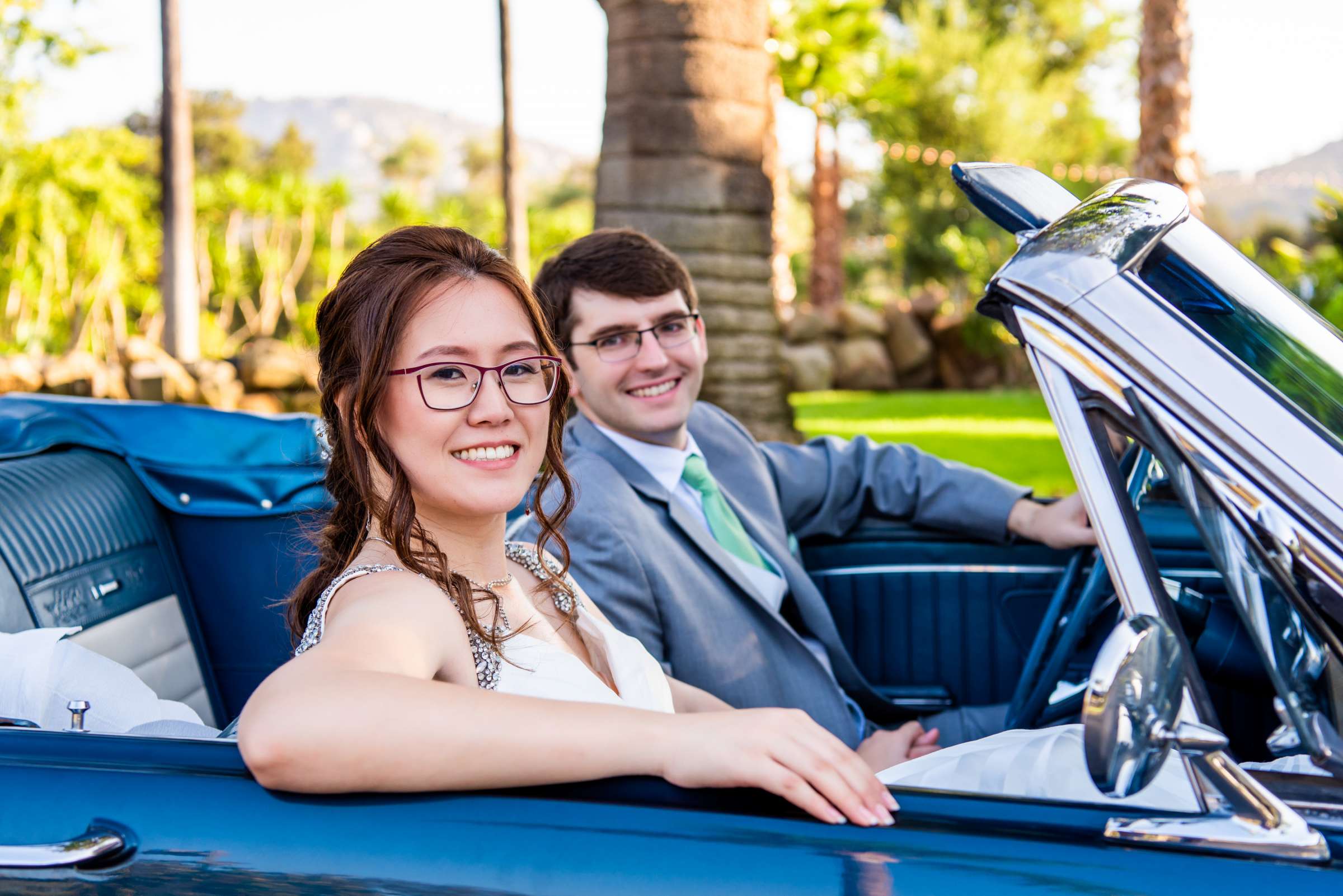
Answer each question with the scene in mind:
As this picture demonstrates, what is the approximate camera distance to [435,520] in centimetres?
163

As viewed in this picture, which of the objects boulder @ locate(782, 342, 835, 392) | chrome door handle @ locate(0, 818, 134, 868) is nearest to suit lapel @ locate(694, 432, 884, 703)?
chrome door handle @ locate(0, 818, 134, 868)

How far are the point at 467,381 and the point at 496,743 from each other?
0.55m

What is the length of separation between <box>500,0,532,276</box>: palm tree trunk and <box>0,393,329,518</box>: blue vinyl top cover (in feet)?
32.9

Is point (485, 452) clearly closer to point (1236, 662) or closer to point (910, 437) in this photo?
point (1236, 662)

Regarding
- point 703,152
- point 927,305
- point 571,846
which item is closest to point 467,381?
point 571,846

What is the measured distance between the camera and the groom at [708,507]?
2322 millimetres

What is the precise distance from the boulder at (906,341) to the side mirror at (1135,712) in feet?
58.2

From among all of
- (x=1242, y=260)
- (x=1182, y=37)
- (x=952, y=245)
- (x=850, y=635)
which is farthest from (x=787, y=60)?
(x=1242, y=260)

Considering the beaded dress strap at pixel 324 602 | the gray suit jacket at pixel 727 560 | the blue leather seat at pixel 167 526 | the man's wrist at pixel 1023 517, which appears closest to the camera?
the beaded dress strap at pixel 324 602

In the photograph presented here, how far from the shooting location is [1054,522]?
102 inches

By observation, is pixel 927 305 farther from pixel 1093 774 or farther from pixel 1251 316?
pixel 1093 774

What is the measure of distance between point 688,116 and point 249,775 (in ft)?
14.8

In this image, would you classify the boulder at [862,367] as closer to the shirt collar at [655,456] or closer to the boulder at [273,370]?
the boulder at [273,370]

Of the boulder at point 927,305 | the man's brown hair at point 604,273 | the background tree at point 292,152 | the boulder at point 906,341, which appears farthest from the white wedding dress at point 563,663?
the background tree at point 292,152
